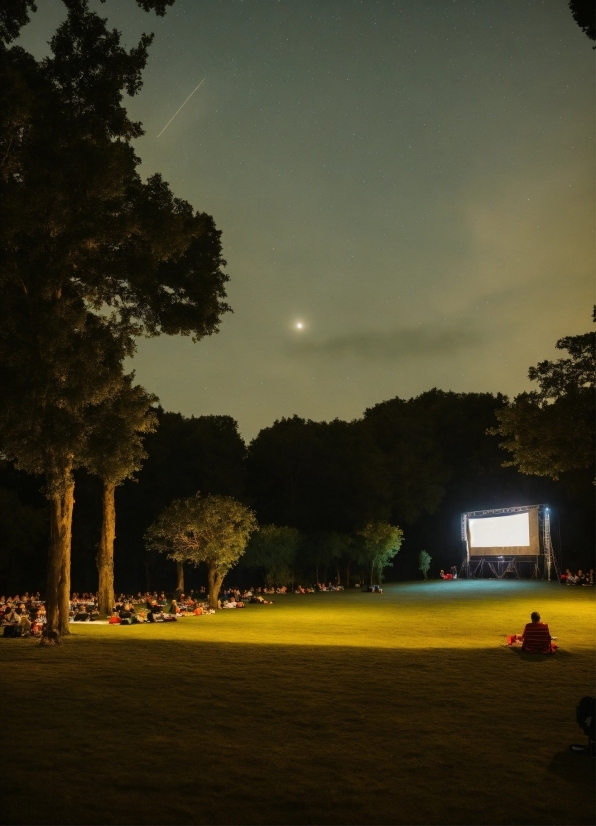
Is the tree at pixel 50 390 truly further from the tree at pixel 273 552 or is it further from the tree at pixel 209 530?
the tree at pixel 273 552

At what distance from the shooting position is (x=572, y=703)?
10.0 metres

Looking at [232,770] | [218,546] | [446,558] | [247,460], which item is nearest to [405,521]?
[446,558]

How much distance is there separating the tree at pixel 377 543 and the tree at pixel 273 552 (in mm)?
5207

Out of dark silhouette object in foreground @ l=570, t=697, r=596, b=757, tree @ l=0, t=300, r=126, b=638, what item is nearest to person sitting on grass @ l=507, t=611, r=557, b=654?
dark silhouette object in foreground @ l=570, t=697, r=596, b=757

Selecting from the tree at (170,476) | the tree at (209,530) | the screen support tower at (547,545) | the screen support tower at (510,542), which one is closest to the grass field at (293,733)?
the tree at (209,530)

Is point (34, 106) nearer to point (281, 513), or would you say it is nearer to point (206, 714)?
point (206, 714)

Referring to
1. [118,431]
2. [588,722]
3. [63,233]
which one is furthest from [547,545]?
[588,722]

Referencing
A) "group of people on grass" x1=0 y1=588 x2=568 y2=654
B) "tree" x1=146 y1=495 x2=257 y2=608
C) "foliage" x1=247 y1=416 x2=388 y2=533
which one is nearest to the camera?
"group of people on grass" x1=0 y1=588 x2=568 y2=654

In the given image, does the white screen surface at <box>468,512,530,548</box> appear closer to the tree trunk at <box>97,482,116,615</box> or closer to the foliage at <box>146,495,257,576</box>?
the foliage at <box>146,495,257,576</box>

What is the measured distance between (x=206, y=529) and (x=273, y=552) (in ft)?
59.6

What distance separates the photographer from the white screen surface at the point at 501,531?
4288 centimetres

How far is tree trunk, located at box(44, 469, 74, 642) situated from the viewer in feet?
56.6

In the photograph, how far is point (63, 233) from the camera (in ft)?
54.9

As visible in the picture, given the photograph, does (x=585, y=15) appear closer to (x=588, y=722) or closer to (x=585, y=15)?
(x=585, y=15)
